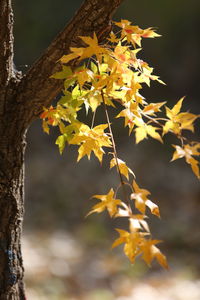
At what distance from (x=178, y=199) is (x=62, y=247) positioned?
1127 millimetres

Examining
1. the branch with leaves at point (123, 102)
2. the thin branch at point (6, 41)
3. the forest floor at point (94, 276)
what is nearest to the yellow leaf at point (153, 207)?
the branch with leaves at point (123, 102)

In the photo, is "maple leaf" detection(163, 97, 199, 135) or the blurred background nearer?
"maple leaf" detection(163, 97, 199, 135)

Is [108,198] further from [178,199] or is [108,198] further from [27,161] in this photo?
[27,161]

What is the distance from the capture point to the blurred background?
2.52 metres

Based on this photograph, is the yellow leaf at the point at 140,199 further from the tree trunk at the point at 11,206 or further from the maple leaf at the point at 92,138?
the tree trunk at the point at 11,206

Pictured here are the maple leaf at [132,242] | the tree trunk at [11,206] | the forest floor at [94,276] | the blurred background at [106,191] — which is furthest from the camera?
the blurred background at [106,191]

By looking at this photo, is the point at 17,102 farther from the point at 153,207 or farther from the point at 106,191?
the point at 106,191

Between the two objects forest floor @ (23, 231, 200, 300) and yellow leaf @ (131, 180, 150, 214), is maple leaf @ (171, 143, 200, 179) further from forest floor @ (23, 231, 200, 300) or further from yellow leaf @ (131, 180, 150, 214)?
forest floor @ (23, 231, 200, 300)

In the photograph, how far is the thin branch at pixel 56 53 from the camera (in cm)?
101

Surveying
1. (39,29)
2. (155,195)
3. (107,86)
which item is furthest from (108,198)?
(39,29)

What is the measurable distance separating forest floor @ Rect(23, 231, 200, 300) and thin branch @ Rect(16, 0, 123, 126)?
4.80 ft

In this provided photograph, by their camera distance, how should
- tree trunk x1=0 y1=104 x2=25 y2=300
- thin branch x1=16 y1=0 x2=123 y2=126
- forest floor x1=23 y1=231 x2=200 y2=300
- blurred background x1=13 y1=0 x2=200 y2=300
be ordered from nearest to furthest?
thin branch x1=16 y1=0 x2=123 y2=126 < tree trunk x1=0 y1=104 x2=25 y2=300 < forest floor x1=23 y1=231 x2=200 y2=300 < blurred background x1=13 y1=0 x2=200 y2=300

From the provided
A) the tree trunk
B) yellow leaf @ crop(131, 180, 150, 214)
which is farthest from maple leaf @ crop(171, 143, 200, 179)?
the tree trunk

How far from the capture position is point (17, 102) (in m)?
1.16
